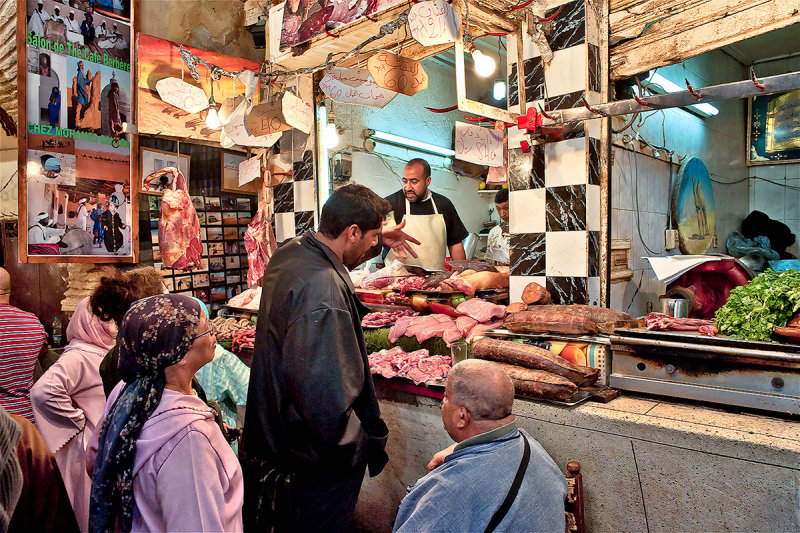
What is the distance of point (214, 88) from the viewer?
248 inches

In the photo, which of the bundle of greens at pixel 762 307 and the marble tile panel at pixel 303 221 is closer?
the bundle of greens at pixel 762 307

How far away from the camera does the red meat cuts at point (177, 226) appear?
6.32 meters

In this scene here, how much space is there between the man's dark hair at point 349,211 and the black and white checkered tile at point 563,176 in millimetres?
1894

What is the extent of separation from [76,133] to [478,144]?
4555mm

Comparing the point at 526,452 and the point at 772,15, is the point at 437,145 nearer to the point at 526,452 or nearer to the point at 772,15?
the point at 772,15

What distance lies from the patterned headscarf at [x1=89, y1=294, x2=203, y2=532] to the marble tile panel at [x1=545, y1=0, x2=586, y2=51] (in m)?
3.43

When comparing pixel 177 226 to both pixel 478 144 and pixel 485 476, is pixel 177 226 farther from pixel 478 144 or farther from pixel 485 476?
pixel 485 476

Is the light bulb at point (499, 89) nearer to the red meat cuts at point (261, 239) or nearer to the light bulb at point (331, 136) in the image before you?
the light bulb at point (331, 136)

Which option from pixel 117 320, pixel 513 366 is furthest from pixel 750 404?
pixel 117 320

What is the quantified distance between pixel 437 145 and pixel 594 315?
634 cm

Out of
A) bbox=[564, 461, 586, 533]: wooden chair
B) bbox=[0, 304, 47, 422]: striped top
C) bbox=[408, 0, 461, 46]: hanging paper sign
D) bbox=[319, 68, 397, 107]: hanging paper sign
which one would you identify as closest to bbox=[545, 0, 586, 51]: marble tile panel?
bbox=[408, 0, 461, 46]: hanging paper sign

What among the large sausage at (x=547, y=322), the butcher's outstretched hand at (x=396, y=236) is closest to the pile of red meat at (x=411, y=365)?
the large sausage at (x=547, y=322)

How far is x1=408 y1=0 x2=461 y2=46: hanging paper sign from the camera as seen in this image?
148 inches

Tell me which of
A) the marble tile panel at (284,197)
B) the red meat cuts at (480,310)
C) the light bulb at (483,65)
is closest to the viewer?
the light bulb at (483,65)
